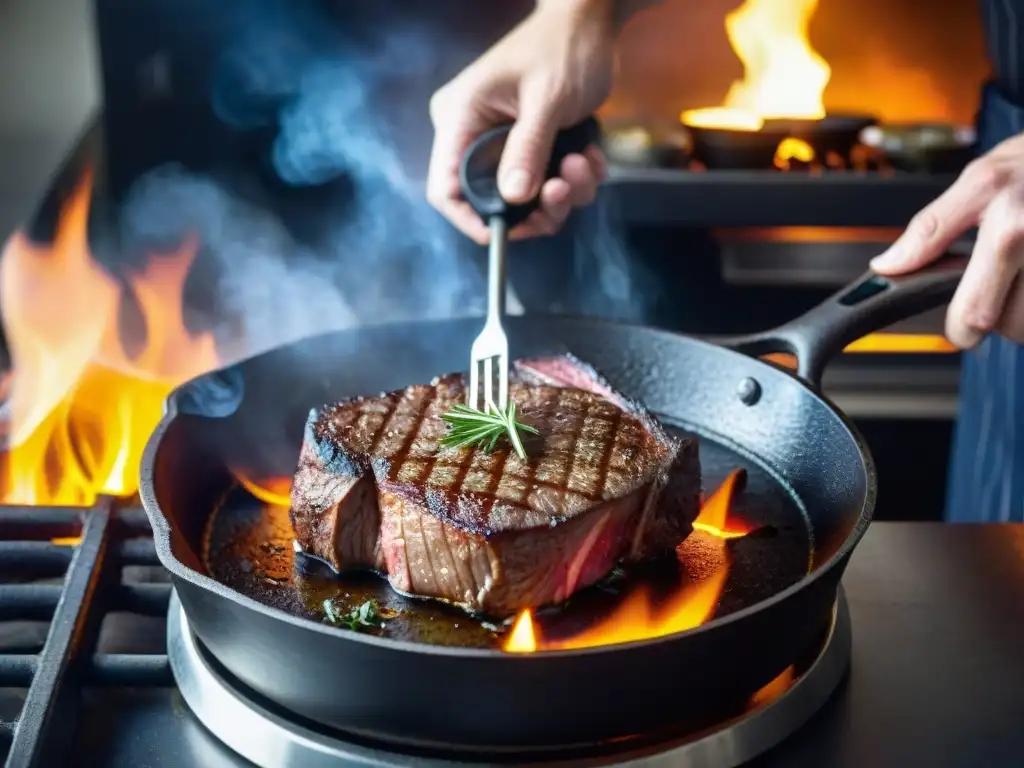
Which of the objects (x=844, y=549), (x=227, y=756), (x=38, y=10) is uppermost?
(x=38, y=10)

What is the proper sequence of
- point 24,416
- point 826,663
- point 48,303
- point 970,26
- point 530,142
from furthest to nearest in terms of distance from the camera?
point 970,26 → point 48,303 → point 24,416 → point 530,142 → point 826,663

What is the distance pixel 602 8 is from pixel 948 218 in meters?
0.97

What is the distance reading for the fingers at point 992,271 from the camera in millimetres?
1747

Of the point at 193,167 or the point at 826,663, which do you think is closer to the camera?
the point at 826,663

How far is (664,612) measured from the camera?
5.11 ft

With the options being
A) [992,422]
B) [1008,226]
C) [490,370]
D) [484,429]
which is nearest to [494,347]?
[490,370]

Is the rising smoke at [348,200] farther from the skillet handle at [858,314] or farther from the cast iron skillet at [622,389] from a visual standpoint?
the skillet handle at [858,314]

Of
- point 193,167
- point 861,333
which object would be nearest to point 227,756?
point 861,333

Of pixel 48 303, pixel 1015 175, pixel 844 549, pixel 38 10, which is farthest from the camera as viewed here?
pixel 38 10

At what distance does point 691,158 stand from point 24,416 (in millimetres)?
2333

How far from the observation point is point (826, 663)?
1458mm

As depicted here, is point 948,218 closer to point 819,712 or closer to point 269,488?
point 819,712

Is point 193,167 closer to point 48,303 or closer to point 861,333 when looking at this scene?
point 48,303

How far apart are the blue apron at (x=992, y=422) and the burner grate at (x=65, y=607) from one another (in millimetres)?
1905
